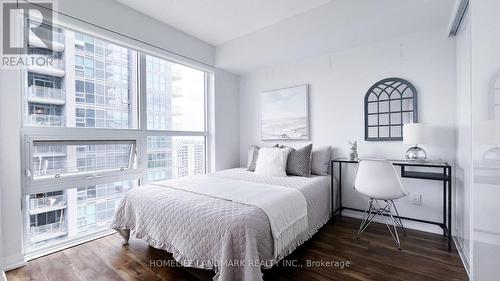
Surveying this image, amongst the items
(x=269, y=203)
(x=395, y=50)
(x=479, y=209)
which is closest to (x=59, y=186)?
(x=269, y=203)

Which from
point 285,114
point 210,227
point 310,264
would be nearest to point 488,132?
point 310,264

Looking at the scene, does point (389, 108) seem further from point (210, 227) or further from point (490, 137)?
point (210, 227)

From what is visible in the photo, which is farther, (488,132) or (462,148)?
(462,148)

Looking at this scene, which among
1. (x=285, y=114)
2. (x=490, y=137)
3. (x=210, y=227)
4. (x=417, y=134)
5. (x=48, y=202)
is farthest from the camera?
(x=285, y=114)

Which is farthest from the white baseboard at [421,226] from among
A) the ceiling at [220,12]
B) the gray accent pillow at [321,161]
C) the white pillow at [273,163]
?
the ceiling at [220,12]

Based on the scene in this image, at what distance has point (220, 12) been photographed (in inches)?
106

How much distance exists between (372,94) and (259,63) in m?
1.80

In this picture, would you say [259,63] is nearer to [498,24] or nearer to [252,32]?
[252,32]

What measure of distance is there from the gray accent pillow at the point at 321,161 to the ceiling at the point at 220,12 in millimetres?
1876

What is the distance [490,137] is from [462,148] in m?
0.98

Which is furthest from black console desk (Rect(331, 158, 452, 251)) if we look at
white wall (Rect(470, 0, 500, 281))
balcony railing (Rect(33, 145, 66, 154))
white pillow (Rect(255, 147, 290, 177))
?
balcony railing (Rect(33, 145, 66, 154))

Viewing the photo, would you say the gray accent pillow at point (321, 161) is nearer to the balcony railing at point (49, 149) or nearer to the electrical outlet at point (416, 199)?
the electrical outlet at point (416, 199)

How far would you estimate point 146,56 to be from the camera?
9.61ft

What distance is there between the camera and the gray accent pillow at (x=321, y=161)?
2.99 metres
